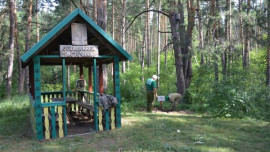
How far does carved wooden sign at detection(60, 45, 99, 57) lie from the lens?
7.12 meters

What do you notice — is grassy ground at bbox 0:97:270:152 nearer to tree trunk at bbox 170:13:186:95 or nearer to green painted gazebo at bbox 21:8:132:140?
green painted gazebo at bbox 21:8:132:140

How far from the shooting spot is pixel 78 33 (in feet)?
24.2

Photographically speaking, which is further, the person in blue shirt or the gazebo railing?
the person in blue shirt

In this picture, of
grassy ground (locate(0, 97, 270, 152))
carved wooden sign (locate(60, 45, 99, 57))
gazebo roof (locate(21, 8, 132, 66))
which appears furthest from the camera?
carved wooden sign (locate(60, 45, 99, 57))

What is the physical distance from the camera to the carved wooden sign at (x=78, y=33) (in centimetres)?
730

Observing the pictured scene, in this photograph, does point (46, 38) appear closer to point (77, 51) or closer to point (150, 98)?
point (77, 51)

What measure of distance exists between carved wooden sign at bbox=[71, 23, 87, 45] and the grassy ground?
2854mm

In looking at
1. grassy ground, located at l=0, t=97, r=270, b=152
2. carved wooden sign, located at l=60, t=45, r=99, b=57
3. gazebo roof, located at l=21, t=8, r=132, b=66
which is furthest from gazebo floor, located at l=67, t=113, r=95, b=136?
gazebo roof, located at l=21, t=8, r=132, b=66

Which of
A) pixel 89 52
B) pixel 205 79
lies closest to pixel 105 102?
pixel 89 52

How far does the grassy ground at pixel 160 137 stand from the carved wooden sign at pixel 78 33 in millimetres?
2854

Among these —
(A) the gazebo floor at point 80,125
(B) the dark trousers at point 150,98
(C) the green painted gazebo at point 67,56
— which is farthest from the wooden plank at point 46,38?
(B) the dark trousers at point 150,98

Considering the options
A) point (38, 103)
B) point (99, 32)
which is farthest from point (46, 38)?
point (38, 103)

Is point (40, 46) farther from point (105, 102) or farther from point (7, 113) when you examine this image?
point (7, 113)

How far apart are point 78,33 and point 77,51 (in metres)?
0.56
